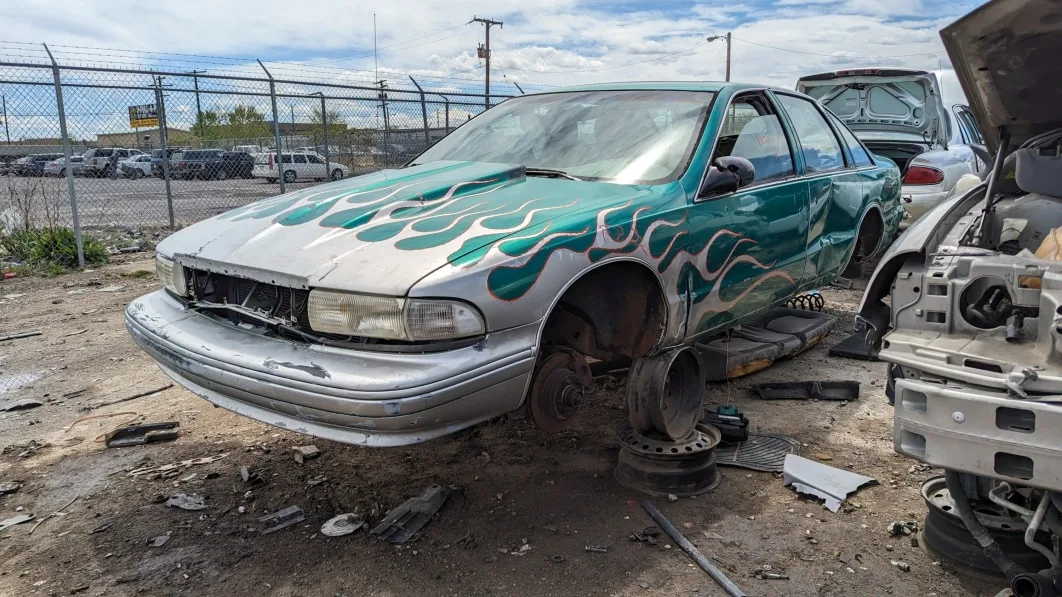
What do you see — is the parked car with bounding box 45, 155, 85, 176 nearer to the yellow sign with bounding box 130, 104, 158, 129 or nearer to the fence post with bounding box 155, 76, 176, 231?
the yellow sign with bounding box 130, 104, 158, 129

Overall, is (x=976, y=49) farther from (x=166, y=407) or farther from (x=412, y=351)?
(x=166, y=407)

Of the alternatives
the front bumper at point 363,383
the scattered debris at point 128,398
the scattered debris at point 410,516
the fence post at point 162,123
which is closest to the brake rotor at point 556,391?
the front bumper at point 363,383

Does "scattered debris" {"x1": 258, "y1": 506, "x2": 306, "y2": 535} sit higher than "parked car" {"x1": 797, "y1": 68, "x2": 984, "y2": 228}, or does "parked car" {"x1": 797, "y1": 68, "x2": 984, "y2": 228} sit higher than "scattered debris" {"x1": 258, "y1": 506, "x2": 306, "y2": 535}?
"parked car" {"x1": 797, "y1": 68, "x2": 984, "y2": 228}

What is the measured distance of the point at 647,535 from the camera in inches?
113

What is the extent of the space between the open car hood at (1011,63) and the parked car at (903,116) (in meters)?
4.31

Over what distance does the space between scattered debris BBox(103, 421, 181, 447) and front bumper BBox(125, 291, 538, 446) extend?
1215 mm

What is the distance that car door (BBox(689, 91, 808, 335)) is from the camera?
331 cm

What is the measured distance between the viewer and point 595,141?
3.61 meters

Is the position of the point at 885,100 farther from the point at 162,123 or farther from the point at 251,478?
the point at 162,123

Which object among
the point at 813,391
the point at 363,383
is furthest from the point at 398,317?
the point at 813,391

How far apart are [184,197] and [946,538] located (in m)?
11.0

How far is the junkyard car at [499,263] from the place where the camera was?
2432mm

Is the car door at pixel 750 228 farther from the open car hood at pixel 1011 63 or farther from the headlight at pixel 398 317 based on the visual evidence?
the headlight at pixel 398 317

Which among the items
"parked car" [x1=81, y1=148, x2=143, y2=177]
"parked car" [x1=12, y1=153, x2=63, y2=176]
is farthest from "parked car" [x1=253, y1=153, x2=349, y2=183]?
"parked car" [x1=12, y1=153, x2=63, y2=176]
